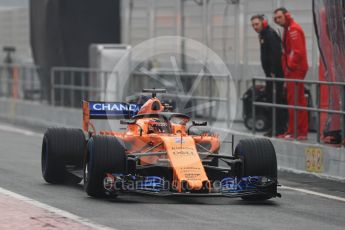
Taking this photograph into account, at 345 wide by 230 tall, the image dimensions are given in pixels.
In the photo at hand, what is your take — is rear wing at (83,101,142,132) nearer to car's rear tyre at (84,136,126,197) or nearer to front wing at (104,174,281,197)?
car's rear tyre at (84,136,126,197)

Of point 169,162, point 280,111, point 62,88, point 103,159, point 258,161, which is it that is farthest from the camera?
point 62,88

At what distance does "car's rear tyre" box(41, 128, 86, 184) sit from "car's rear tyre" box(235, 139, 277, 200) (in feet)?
7.89

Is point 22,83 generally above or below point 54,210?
below

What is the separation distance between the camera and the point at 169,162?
13281 mm

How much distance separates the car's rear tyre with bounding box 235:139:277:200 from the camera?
13.6m

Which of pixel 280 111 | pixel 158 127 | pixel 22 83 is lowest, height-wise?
pixel 22 83

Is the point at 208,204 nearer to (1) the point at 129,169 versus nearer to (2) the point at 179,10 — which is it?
(1) the point at 129,169

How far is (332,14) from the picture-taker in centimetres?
1917

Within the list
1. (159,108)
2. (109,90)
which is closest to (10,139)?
(109,90)

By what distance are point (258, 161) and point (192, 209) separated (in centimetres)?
126

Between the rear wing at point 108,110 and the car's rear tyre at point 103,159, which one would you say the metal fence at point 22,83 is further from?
the car's rear tyre at point 103,159

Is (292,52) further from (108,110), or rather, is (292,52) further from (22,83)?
(22,83)

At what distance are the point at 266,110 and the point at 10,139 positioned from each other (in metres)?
6.53

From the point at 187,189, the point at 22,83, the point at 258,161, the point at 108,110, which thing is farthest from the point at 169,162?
the point at 22,83
